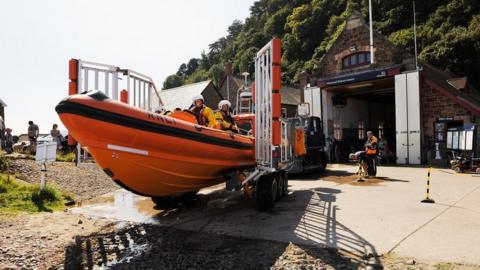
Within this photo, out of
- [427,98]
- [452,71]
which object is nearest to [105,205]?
[427,98]

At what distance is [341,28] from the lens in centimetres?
4453

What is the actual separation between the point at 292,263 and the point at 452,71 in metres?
31.4

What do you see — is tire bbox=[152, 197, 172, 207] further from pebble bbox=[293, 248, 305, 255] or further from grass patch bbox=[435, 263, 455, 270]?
grass patch bbox=[435, 263, 455, 270]

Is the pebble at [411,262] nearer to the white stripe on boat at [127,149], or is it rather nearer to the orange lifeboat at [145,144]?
the orange lifeboat at [145,144]

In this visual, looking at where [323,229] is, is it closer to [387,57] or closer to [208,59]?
[387,57]

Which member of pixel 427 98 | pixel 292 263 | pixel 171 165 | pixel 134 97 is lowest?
pixel 292 263

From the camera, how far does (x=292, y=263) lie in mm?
4293

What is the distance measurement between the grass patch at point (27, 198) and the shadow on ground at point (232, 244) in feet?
8.16

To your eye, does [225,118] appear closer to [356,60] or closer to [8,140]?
[8,140]

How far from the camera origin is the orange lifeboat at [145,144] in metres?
4.92

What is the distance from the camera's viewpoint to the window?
1992 centimetres

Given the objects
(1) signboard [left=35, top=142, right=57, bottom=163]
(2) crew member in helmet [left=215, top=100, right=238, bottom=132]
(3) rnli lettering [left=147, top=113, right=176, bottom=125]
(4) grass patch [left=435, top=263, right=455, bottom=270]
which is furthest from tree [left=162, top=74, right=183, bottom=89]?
(4) grass patch [left=435, top=263, right=455, bottom=270]

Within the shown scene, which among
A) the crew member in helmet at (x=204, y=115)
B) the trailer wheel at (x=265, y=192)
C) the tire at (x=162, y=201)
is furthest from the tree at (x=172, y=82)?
the trailer wheel at (x=265, y=192)

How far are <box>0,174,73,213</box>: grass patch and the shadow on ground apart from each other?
249cm
